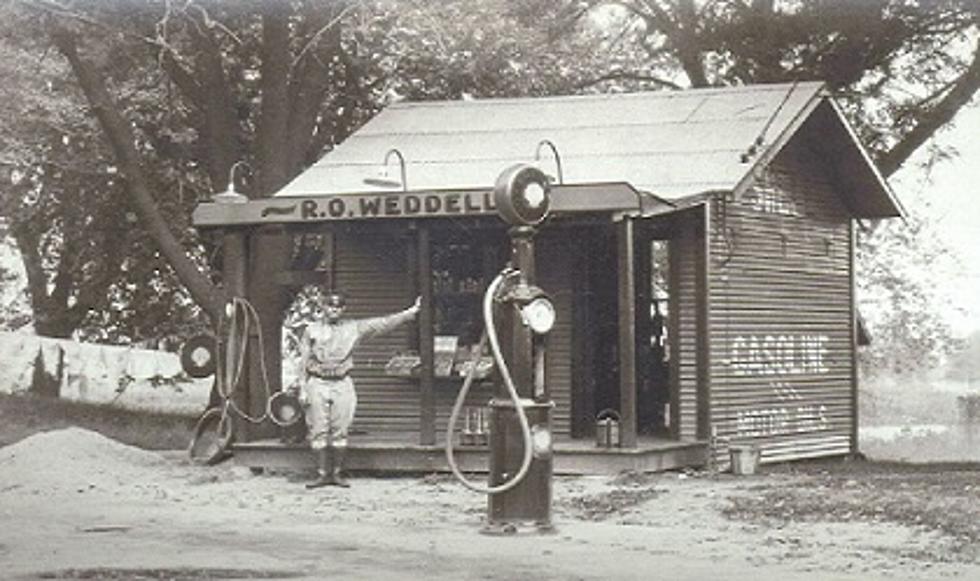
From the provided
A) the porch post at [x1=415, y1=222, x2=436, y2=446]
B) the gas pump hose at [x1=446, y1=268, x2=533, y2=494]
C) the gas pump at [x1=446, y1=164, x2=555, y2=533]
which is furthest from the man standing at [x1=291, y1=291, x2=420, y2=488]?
the gas pump hose at [x1=446, y1=268, x2=533, y2=494]

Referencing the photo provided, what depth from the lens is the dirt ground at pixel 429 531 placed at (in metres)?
11.8

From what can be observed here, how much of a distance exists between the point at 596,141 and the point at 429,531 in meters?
8.75

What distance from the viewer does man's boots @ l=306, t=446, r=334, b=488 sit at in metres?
18.7

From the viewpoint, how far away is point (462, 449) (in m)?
19.4

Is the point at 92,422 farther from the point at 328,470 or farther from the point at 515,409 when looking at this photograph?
the point at 515,409

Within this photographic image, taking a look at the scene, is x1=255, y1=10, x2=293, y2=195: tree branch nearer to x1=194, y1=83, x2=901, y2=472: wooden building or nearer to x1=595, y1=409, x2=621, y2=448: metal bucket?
x1=194, y1=83, x2=901, y2=472: wooden building

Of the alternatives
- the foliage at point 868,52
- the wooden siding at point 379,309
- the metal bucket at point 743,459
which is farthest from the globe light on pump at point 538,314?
the foliage at point 868,52

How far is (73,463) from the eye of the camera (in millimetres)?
20094

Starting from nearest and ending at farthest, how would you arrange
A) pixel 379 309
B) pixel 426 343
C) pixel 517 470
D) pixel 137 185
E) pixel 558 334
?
pixel 517 470 < pixel 426 343 < pixel 558 334 < pixel 379 309 < pixel 137 185

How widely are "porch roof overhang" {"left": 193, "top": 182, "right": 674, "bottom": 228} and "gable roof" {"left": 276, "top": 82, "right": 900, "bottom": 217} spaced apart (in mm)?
1071

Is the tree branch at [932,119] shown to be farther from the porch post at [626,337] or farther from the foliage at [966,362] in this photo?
the foliage at [966,362]

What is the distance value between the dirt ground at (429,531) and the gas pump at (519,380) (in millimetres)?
345

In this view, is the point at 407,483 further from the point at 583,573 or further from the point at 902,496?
the point at 583,573

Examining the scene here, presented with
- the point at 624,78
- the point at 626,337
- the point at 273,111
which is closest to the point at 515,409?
the point at 626,337
